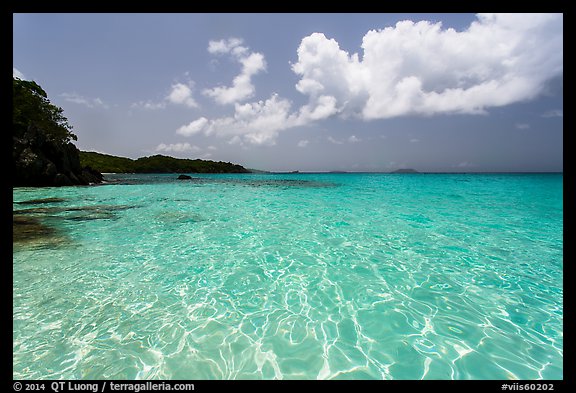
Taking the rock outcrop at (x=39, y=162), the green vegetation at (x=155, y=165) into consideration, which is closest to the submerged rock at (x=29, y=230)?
the rock outcrop at (x=39, y=162)

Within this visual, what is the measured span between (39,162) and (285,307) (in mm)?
45348

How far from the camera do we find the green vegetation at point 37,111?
39.4m

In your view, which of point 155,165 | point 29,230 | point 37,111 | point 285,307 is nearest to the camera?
point 285,307

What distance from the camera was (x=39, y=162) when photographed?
32.8 metres

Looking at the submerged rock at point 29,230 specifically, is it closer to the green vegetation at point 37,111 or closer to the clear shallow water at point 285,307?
the clear shallow water at point 285,307

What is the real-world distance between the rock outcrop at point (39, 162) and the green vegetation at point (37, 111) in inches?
79.7

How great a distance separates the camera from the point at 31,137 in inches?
1304

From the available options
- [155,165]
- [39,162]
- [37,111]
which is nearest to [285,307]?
[39,162]

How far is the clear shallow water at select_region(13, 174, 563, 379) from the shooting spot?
379 centimetres

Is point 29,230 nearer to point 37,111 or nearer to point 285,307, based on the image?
point 285,307

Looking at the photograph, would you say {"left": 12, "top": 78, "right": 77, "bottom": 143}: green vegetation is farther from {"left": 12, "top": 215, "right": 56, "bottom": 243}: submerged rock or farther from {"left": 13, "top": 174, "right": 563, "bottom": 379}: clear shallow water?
{"left": 13, "top": 174, "right": 563, "bottom": 379}: clear shallow water
